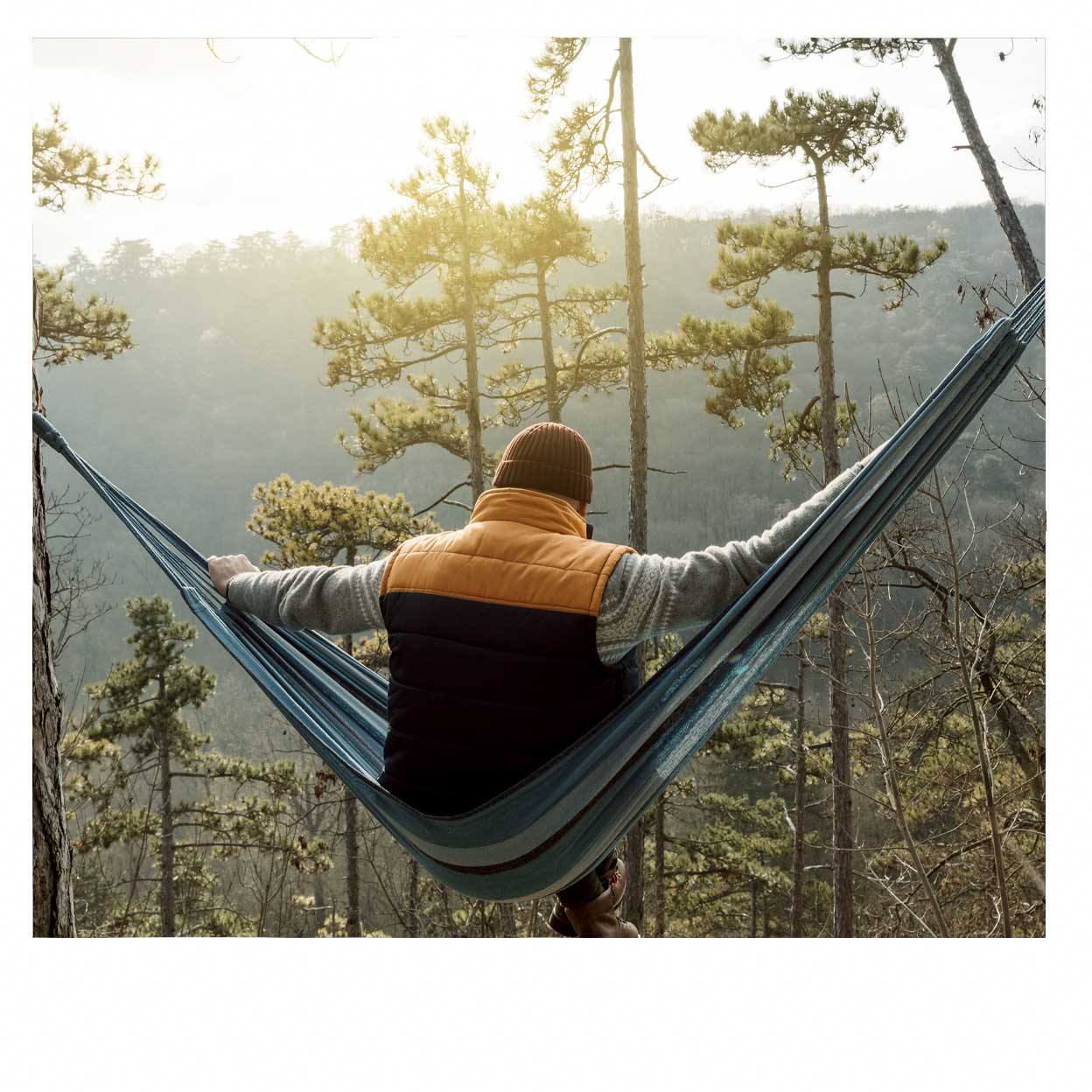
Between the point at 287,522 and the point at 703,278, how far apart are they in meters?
18.2

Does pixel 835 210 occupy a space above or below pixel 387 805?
above

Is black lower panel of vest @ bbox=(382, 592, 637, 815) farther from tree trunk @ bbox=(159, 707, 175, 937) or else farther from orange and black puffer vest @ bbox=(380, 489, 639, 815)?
tree trunk @ bbox=(159, 707, 175, 937)

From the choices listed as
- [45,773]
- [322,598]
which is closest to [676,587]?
[322,598]

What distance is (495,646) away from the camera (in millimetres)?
1148

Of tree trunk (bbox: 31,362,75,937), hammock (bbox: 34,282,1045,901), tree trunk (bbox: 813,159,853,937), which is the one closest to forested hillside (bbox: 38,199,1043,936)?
tree trunk (bbox: 813,159,853,937)

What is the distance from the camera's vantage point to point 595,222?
20.8 meters

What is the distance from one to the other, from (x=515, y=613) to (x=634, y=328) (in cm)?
405

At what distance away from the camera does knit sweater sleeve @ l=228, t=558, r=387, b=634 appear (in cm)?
125

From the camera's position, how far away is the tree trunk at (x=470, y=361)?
5.73 meters

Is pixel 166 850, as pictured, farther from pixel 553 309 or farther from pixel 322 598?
pixel 322 598

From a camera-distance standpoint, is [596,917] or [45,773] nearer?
[596,917]

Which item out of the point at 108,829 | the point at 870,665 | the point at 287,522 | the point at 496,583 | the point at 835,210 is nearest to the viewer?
the point at 496,583
